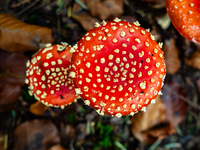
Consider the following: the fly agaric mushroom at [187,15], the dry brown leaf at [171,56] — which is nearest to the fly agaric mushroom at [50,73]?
the fly agaric mushroom at [187,15]

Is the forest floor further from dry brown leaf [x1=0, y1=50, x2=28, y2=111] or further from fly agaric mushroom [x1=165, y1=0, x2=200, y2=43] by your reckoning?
fly agaric mushroom [x1=165, y1=0, x2=200, y2=43]

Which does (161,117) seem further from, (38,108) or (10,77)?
(10,77)

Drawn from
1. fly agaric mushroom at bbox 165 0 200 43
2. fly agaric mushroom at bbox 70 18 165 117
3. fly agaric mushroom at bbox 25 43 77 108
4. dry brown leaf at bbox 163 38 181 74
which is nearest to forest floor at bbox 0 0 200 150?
dry brown leaf at bbox 163 38 181 74

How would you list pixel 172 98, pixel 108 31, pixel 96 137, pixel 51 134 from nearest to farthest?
pixel 108 31 < pixel 51 134 < pixel 96 137 < pixel 172 98

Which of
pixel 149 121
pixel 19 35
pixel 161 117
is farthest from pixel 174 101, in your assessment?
pixel 19 35

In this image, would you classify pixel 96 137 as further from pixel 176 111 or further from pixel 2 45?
pixel 2 45

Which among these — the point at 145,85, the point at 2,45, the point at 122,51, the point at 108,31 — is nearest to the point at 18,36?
the point at 2,45
